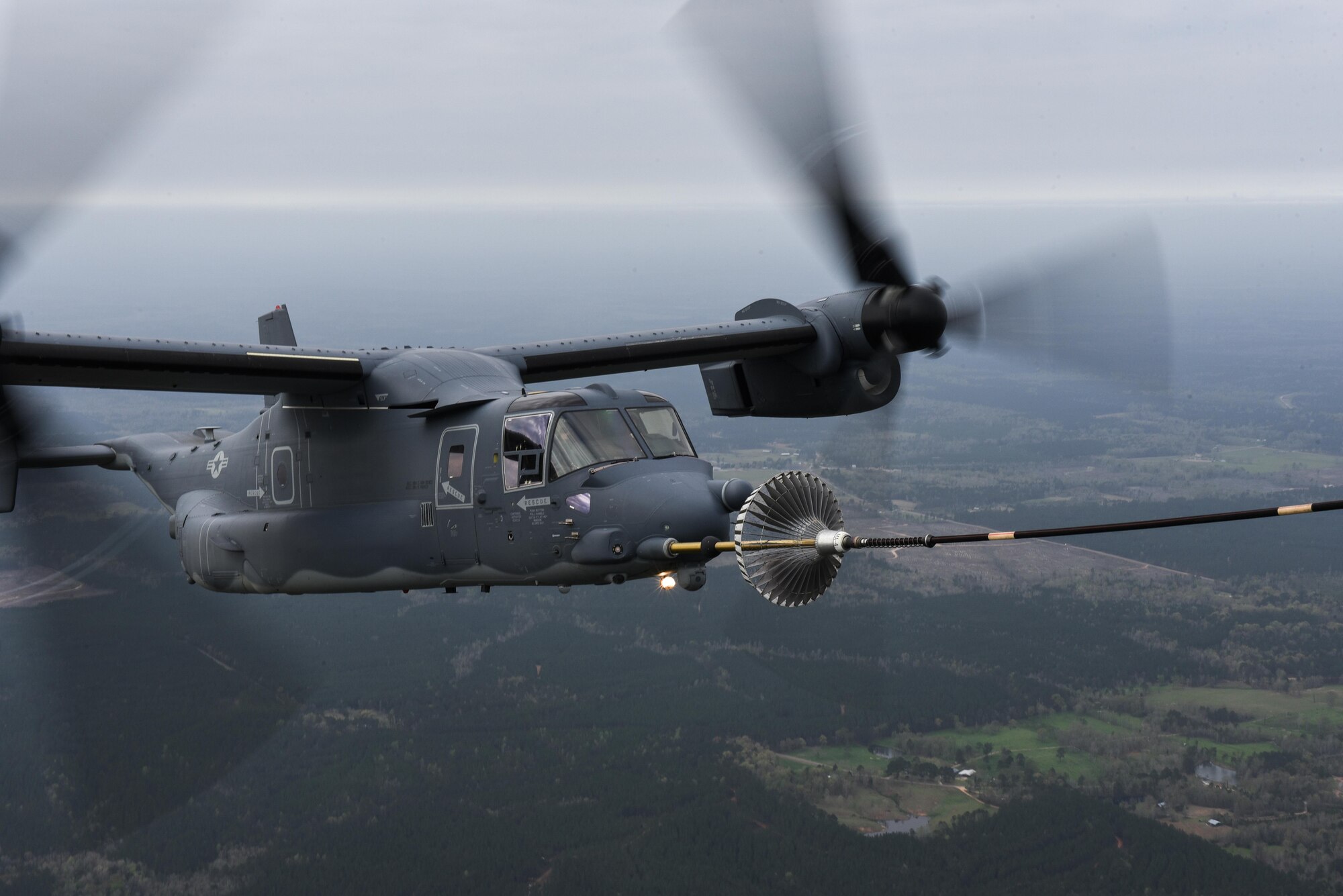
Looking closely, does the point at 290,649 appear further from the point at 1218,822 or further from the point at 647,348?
the point at 647,348

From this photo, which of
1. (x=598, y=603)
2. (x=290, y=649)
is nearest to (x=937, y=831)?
(x=598, y=603)

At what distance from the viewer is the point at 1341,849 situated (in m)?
161

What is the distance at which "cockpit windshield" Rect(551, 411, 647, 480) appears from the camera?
1959cm

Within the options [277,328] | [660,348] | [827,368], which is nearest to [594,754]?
[277,328]

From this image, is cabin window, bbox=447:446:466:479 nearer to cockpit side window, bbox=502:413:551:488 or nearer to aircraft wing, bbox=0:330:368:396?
cockpit side window, bbox=502:413:551:488

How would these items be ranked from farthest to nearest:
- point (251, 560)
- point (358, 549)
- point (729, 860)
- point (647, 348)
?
point (729, 860) → point (647, 348) → point (251, 560) → point (358, 549)

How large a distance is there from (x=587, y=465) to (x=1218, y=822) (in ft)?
556

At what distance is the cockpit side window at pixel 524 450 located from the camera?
19906 millimetres

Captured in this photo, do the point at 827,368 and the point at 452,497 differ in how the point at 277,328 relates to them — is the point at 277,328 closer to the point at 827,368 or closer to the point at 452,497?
the point at 452,497

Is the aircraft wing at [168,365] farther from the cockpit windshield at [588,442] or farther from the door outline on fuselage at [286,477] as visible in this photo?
the cockpit windshield at [588,442]

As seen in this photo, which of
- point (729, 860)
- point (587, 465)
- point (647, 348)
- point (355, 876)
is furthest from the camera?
point (729, 860)

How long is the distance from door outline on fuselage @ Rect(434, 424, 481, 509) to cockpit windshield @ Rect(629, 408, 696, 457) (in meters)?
2.98

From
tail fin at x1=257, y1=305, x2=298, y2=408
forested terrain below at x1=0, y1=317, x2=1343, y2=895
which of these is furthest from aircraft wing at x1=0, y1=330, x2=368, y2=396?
forested terrain below at x1=0, y1=317, x2=1343, y2=895

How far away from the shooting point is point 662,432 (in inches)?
795
